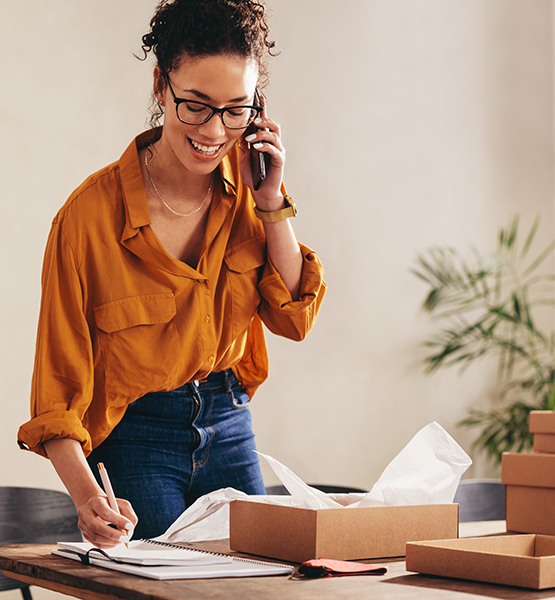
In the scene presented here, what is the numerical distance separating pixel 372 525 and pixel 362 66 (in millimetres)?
2769

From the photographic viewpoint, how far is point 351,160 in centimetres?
325

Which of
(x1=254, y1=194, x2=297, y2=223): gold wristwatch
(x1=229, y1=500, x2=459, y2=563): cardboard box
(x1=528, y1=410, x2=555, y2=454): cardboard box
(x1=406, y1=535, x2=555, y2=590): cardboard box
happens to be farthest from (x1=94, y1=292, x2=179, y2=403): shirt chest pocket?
(x1=528, y1=410, x2=555, y2=454): cardboard box

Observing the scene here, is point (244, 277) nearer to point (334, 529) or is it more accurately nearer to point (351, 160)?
point (334, 529)

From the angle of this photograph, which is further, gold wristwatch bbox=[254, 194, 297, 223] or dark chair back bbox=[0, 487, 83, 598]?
dark chair back bbox=[0, 487, 83, 598]

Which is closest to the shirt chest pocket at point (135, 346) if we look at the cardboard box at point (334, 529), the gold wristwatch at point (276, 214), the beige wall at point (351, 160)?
the gold wristwatch at point (276, 214)

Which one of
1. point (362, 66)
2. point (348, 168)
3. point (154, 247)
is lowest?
point (154, 247)

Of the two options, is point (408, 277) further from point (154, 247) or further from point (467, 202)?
point (154, 247)

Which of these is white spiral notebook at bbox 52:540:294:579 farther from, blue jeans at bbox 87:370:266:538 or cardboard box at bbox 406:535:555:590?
blue jeans at bbox 87:370:266:538

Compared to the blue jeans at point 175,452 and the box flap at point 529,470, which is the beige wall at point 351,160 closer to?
the blue jeans at point 175,452

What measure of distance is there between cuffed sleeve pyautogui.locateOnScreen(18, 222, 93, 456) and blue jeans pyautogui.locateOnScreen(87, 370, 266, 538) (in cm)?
15

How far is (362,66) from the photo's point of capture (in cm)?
332

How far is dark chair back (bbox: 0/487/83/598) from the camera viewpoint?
178 cm

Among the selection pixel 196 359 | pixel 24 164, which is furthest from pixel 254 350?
pixel 24 164

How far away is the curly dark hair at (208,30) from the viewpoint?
3.94ft
